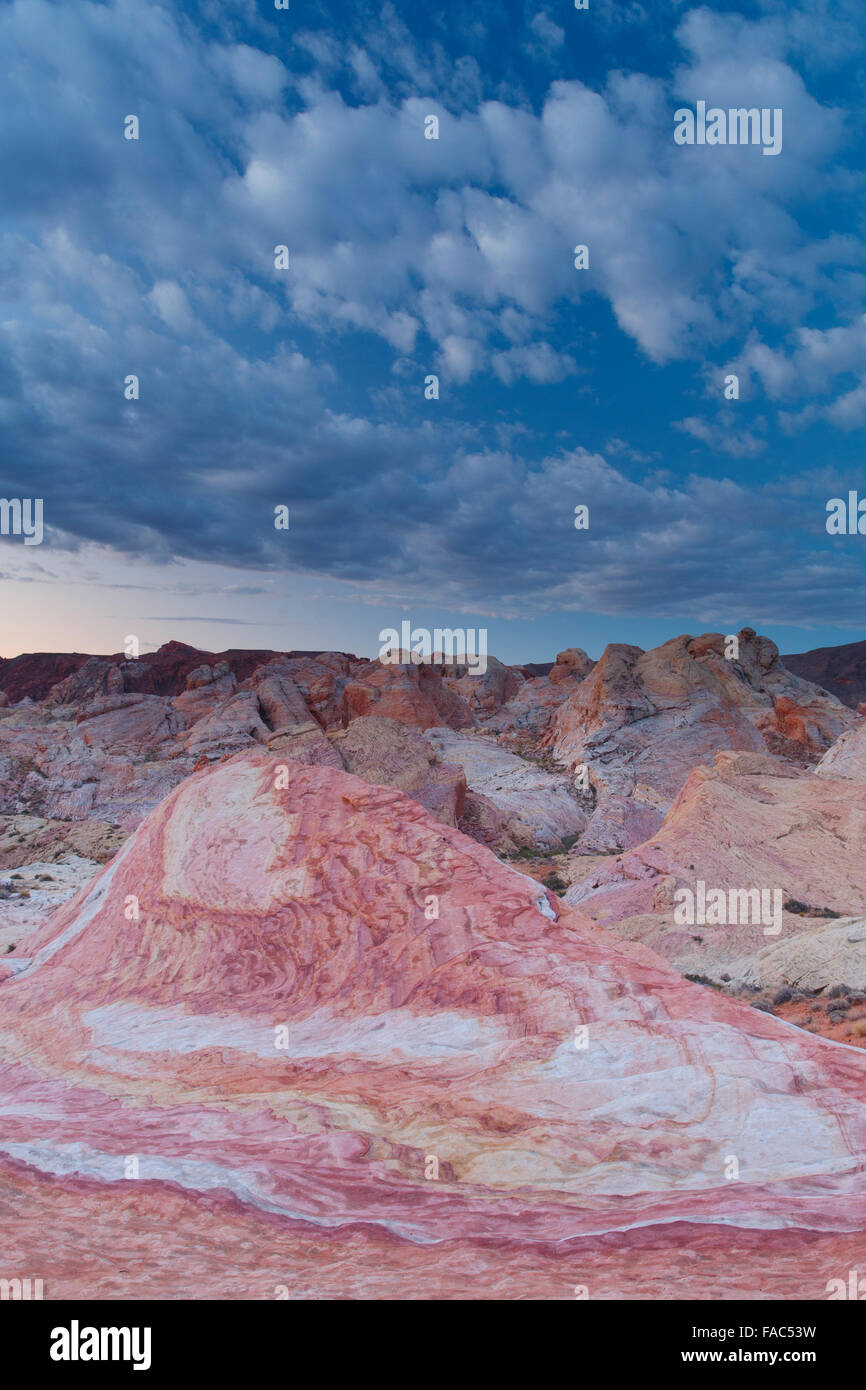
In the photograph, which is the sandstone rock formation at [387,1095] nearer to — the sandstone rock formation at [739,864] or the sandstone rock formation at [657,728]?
the sandstone rock formation at [739,864]

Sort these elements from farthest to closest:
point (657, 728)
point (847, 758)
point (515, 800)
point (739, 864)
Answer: point (657, 728), point (515, 800), point (847, 758), point (739, 864)

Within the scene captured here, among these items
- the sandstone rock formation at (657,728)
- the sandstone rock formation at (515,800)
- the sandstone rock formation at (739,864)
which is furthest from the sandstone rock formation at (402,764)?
the sandstone rock formation at (739,864)

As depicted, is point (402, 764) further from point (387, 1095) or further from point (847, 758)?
point (387, 1095)

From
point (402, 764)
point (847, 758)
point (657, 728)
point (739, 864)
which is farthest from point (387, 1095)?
point (657, 728)

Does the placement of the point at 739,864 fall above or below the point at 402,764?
below

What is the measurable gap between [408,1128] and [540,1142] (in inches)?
54.5

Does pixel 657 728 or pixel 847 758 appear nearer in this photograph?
pixel 847 758

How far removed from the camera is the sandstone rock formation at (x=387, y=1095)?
227 inches

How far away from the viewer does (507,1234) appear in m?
6.03

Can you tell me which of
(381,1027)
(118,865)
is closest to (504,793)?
(118,865)

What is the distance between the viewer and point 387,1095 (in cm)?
828

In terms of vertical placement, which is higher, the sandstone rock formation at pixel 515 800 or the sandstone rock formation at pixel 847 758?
the sandstone rock formation at pixel 847 758

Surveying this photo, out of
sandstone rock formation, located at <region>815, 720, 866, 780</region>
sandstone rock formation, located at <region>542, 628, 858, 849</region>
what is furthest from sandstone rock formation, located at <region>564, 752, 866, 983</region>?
sandstone rock formation, located at <region>542, 628, 858, 849</region>

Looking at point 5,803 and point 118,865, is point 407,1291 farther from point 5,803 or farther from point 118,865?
point 5,803
